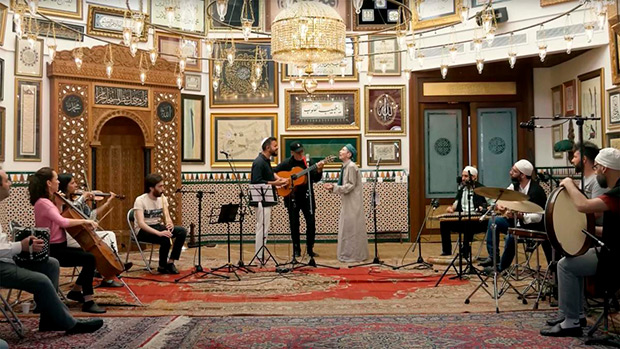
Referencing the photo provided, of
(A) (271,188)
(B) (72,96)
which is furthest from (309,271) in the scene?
(B) (72,96)

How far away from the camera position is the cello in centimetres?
563

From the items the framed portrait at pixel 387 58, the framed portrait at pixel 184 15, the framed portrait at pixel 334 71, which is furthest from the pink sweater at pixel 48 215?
the framed portrait at pixel 387 58

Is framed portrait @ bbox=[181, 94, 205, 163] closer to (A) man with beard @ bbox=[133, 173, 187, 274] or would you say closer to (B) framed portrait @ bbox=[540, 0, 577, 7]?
(A) man with beard @ bbox=[133, 173, 187, 274]

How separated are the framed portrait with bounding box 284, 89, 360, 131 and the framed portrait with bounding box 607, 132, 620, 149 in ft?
13.9

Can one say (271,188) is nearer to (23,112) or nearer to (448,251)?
(448,251)

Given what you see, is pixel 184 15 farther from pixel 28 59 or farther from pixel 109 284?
pixel 109 284

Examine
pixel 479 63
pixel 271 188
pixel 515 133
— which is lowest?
pixel 271 188

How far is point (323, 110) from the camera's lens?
1152 cm

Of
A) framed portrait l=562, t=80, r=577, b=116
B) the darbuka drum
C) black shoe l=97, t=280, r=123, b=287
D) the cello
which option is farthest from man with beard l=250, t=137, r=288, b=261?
framed portrait l=562, t=80, r=577, b=116

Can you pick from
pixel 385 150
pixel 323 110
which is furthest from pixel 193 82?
pixel 385 150

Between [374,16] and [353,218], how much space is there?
4722mm

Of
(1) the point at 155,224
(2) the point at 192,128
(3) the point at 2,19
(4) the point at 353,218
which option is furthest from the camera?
(2) the point at 192,128

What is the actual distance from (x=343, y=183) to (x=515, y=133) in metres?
4.60

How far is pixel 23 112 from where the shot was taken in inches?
360
